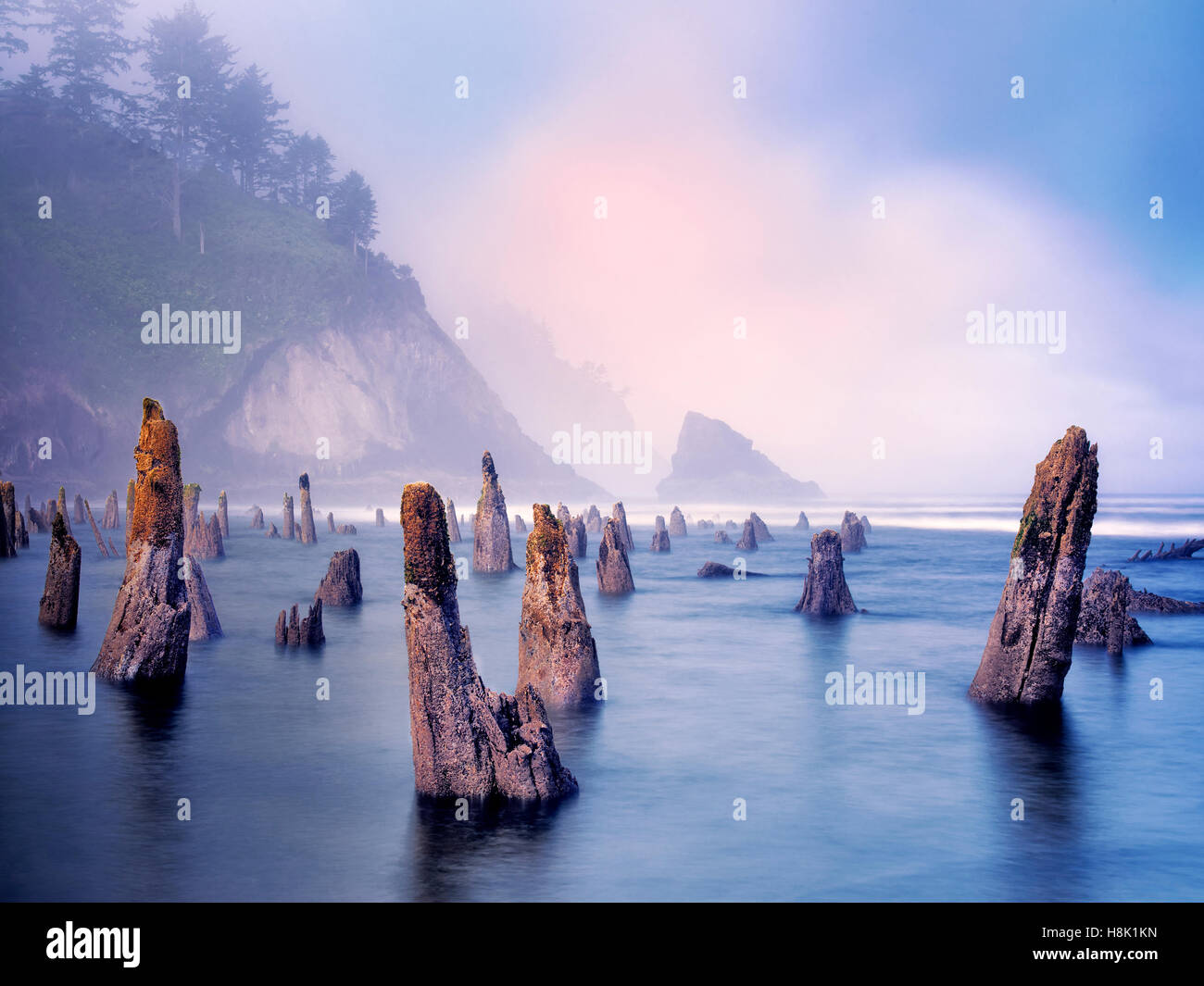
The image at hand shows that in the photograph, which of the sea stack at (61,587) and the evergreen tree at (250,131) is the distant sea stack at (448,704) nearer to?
the sea stack at (61,587)

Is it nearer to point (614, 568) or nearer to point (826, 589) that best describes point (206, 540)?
point (614, 568)

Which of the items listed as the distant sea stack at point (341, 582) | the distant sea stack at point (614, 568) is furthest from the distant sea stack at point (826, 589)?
the distant sea stack at point (341, 582)

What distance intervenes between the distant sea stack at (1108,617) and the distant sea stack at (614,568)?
1869 cm

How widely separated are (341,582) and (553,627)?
2016 cm

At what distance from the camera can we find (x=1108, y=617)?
30234 mm

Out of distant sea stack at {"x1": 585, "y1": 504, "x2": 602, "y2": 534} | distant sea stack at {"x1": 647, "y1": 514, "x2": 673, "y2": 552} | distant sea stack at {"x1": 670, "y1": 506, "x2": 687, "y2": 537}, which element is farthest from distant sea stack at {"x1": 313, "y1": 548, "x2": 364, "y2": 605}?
distant sea stack at {"x1": 670, "y1": 506, "x2": 687, "y2": 537}

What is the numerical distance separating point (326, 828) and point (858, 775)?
26.7ft

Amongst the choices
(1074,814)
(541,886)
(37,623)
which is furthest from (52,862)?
(37,623)

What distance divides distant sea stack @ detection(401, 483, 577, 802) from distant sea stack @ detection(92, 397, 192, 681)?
9.00 m

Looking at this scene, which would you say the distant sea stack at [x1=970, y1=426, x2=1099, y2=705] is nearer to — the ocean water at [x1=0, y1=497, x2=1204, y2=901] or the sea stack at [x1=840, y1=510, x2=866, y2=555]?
the ocean water at [x1=0, y1=497, x2=1204, y2=901]

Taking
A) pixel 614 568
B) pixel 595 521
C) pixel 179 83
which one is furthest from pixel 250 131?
pixel 614 568

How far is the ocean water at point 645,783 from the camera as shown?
13.0 m
